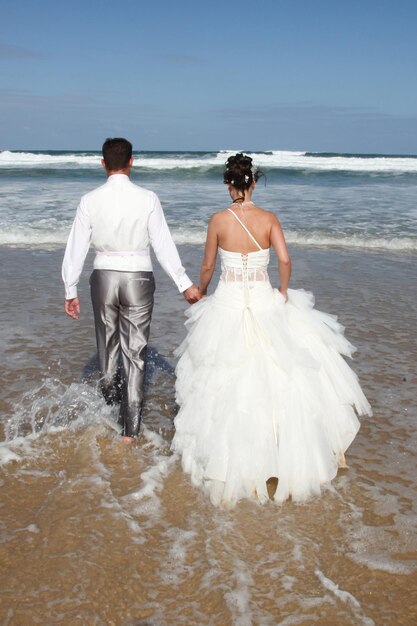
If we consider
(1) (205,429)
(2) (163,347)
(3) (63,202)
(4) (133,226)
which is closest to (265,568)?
(1) (205,429)

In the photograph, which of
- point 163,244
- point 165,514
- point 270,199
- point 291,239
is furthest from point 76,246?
point 270,199

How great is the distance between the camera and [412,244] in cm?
1420

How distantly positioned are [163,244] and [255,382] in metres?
1.28

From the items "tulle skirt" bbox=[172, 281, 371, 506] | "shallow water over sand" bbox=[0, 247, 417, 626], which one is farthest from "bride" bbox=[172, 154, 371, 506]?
"shallow water over sand" bbox=[0, 247, 417, 626]

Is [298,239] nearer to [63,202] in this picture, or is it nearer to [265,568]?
[63,202]

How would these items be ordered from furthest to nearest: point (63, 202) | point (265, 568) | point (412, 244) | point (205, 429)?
point (63, 202), point (412, 244), point (205, 429), point (265, 568)

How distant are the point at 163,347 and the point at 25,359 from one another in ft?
5.10

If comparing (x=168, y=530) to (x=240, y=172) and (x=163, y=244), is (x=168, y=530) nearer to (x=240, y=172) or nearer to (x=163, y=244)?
(x=163, y=244)

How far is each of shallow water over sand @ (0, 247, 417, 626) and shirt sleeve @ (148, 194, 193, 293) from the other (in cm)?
131

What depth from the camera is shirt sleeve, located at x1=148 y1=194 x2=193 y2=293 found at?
180 inches

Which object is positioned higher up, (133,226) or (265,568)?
(133,226)

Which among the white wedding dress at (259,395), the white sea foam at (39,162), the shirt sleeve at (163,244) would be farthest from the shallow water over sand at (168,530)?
the white sea foam at (39,162)

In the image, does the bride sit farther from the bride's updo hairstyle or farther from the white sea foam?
the white sea foam

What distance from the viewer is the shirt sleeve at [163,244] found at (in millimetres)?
4566
